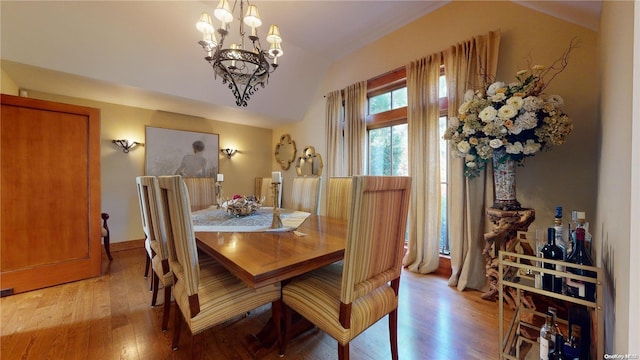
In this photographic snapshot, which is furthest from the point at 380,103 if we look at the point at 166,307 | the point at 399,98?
the point at 166,307

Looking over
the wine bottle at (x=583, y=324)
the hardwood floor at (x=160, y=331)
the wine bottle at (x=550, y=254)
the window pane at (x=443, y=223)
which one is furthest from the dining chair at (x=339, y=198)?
the wine bottle at (x=583, y=324)

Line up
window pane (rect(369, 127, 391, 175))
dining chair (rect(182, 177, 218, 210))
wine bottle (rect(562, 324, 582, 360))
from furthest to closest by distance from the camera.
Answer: window pane (rect(369, 127, 391, 175)) → dining chair (rect(182, 177, 218, 210)) → wine bottle (rect(562, 324, 582, 360))

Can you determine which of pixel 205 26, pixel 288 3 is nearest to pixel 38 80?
pixel 205 26

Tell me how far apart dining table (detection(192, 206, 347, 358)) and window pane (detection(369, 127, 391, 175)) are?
1.73 metres

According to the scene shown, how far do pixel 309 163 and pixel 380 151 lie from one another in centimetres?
151

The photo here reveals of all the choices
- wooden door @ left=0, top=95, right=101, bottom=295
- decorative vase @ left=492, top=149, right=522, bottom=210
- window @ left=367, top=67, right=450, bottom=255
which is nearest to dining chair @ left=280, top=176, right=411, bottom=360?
decorative vase @ left=492, top=149, right=522, bottom=210

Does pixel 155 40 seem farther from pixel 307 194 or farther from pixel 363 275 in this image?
pixel 363 275

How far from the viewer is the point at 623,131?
781 mm

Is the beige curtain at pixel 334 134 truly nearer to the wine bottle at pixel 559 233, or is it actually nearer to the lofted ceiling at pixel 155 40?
the lofted ceiling at pixel 155 40

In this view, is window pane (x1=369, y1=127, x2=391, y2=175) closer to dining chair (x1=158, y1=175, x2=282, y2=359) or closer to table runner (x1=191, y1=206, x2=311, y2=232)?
table runner (x1=191, y1=206, x2=311, y2=232)

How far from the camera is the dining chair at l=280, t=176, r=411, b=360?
1.06 m

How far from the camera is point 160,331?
175cm

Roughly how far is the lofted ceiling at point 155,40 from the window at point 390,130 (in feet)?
2.39

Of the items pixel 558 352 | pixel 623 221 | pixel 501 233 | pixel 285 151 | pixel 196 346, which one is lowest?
pixel 196 346
